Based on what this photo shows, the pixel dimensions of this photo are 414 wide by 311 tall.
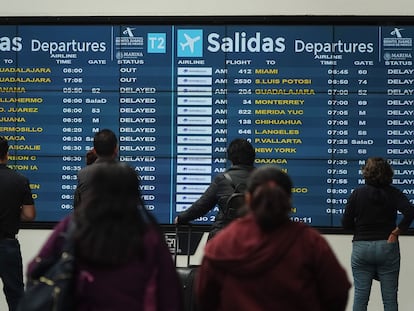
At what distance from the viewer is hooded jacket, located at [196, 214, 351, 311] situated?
9.34 ft

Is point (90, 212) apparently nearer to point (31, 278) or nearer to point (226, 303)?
point (31, 278)

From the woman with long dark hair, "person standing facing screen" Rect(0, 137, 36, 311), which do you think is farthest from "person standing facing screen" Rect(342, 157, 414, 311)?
the woman with long dark hair

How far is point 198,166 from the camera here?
6.67 metres

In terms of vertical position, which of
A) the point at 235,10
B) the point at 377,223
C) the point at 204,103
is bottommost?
the point at 377,223

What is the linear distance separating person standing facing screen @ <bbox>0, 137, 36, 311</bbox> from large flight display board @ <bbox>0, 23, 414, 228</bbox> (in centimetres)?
116

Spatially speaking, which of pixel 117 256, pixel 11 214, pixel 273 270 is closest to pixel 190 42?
pixel 11 214

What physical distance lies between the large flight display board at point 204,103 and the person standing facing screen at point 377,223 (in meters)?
1.04

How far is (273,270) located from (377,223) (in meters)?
2.77

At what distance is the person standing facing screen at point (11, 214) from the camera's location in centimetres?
550

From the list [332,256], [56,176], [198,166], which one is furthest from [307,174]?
[332,256]

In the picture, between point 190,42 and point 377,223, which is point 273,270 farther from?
point 190,42

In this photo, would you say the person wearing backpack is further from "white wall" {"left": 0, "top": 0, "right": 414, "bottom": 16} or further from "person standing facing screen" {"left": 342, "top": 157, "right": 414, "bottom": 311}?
"white wall" {"left": 0, "top": 0, "right": 414, "bottom": 16}

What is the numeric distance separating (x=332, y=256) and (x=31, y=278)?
1.13 metres

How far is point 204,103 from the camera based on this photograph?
6672mm
